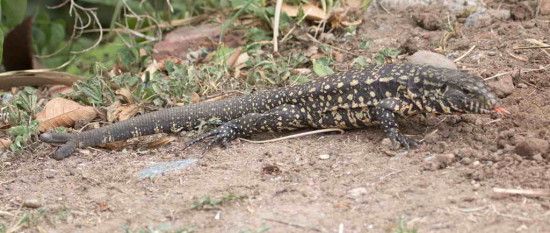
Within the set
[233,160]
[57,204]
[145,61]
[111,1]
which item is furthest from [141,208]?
[111,1]

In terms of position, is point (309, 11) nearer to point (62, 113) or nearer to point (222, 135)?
point (222, 135)

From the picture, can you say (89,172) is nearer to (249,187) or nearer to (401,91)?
(249,187)

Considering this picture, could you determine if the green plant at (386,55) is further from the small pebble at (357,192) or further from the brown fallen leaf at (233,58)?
the small pebble at (357,192)

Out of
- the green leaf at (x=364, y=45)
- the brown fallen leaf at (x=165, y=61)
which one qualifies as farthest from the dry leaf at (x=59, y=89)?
→ the green leaf at (x=364, y=45)

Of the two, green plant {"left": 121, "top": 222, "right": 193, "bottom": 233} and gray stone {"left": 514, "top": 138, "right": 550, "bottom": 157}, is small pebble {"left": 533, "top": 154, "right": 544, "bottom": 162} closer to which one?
gray stone {"left": 514, "top": 138, "right": 550, "bottom": 157}

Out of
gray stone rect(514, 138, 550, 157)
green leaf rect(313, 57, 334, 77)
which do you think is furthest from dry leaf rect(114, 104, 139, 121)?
gray stone rect(514, 138, 550, 157)

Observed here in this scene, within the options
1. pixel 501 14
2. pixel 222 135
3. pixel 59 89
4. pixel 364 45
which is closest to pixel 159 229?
pixel 222 135
